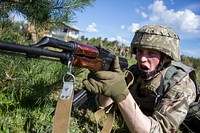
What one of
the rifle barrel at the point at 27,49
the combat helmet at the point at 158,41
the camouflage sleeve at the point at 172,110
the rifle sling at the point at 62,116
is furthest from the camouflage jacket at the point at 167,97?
the rifle barrel at the point at 27,49

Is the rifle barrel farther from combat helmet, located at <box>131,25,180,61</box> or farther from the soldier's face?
combat helmet, located at <box>131,25,180,61</box>

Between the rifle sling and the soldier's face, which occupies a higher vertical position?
the soldier's face

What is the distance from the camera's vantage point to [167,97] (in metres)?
2.25

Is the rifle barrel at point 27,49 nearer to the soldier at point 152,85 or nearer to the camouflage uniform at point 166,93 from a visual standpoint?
the soldier at point 152,85

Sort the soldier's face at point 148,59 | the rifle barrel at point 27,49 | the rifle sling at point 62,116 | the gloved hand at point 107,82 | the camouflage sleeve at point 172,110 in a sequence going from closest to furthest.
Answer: the rifle barrel at point 27,49
the rifle sling at point 62,116
the gloved hand at point 107,82
the camouflage sleeve at point 172,110
the soldier's face at point 148,59

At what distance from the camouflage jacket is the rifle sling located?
83 cm

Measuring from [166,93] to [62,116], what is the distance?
1.18 m

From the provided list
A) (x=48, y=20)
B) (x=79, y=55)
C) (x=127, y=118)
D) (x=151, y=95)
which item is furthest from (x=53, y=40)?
(x=151, y=95)

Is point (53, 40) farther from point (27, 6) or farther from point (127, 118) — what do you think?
point (27, 6)

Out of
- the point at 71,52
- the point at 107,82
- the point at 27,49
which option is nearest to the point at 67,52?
the point at 71,52

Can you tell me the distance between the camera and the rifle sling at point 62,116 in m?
1.42

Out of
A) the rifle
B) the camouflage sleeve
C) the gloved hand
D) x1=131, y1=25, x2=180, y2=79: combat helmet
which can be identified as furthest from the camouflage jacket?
the rifle

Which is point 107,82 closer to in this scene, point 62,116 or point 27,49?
point 62,116

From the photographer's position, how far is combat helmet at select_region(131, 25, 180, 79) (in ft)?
8.10
